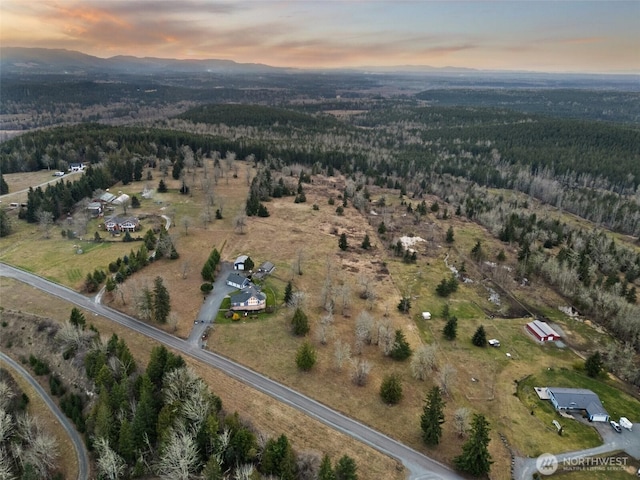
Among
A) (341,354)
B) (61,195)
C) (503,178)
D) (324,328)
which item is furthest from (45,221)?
(503,178)

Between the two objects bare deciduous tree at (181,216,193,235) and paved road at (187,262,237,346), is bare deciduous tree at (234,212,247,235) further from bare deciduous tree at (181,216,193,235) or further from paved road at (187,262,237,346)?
paved road at (187,262,237,346)

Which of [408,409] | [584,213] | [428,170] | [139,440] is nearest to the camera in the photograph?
[139,440]

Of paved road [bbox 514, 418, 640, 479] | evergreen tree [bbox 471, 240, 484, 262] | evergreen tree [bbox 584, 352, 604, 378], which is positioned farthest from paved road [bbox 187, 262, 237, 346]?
evergreen tree [bbox 471, 240, 484, 262]

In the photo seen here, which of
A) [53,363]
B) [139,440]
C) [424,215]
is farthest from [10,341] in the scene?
[424,215]

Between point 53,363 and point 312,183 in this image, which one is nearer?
point 53,363

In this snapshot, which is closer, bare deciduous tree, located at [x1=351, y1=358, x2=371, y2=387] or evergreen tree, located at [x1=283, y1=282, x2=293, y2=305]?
bare deciduous tree, located at [x1=351, y1=358, x2=371, y2=387]

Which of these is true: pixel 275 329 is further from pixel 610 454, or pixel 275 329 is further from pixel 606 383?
pixel 606 383

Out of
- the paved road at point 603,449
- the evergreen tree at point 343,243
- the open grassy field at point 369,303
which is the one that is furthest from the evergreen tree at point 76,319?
the paved road at point 603,449
